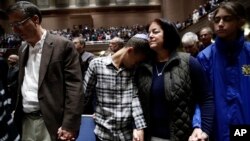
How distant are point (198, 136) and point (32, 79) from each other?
4.19 ft

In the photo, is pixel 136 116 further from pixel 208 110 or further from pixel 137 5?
pixel 137 5

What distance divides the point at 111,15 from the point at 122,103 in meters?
32.8

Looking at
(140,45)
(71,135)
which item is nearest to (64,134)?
(71,135)

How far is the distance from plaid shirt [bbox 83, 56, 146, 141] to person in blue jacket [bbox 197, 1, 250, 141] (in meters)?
0.59

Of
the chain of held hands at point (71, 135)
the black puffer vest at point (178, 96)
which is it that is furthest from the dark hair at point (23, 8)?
the black puffer vest at point (178, 96)

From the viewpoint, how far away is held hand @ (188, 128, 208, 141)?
2480mm

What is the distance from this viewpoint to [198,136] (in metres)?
2.48

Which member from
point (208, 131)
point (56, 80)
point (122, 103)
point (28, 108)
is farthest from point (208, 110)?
point (28, 108)

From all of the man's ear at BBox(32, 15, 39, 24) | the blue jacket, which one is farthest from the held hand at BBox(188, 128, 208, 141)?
the man's ear at BBox(32, 15, 39, 24)

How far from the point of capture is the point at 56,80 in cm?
284

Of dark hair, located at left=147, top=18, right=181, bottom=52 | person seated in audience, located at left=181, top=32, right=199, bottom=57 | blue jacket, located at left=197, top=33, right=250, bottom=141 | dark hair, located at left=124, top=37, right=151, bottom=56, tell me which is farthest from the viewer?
person seated in audience, located at left=181, top=32, right=199, bottom=57

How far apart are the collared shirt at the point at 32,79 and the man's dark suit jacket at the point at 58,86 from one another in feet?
0.13

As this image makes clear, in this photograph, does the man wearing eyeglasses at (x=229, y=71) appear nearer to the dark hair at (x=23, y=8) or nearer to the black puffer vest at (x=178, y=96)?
the black puffer vest at (x=178, y=96)

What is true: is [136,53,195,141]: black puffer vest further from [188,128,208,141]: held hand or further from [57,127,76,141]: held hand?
[57,127,76,141]: held hand
